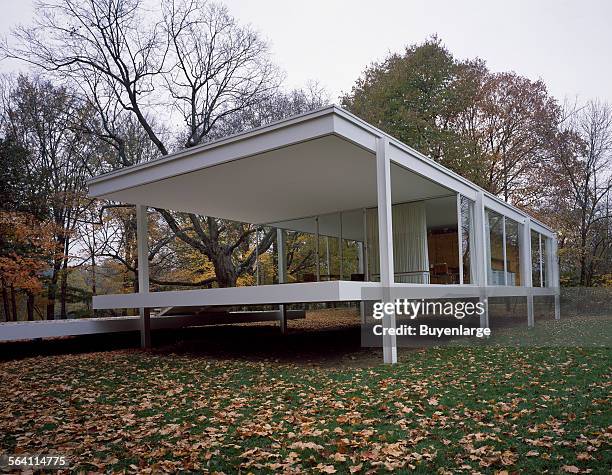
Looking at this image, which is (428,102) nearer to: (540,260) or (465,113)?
(465,113)

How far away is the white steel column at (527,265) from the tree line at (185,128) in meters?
5.82

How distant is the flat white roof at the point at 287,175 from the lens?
8141 mm

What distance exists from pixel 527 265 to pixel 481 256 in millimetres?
3973

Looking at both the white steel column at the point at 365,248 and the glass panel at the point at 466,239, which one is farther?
the white steel column at the point at 365,248

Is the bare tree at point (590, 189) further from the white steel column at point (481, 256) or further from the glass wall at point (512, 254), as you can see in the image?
the white steel column at point (481, 256)

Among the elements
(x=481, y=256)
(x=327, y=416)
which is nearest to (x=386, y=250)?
(x=327, y=416)

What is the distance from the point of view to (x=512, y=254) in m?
14.5

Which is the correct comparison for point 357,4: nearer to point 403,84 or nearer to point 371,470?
point 403,84

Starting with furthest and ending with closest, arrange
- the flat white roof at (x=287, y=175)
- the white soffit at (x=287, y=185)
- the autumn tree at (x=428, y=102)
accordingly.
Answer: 1. the autumn tree at (x=428, y=102)
2. the white soffit at (x=287, y=185)
3. the flat white roof at (x=287, y=175)

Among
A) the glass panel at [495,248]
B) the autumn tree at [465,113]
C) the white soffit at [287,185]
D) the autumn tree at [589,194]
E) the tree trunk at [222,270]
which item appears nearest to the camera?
the white soffit at [287,185]

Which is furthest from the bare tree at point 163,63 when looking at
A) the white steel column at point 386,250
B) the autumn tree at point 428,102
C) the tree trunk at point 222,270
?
the white steel column at point 386,250

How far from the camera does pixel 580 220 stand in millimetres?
23906

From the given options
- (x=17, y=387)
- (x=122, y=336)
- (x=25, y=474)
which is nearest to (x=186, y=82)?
(x=122, y=336)

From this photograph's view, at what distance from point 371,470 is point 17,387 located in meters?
5.81
